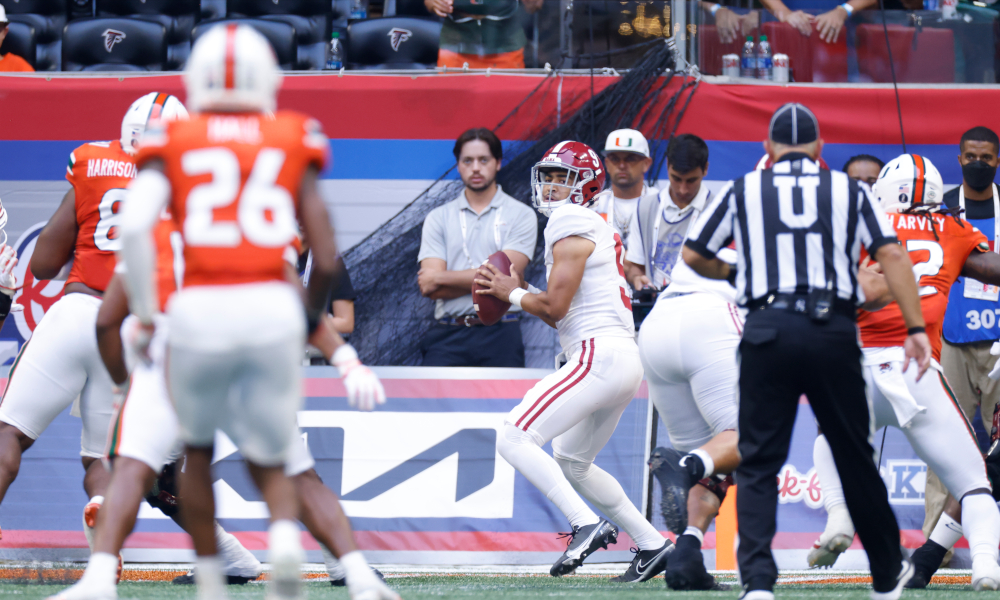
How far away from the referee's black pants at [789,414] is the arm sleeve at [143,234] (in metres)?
1.90

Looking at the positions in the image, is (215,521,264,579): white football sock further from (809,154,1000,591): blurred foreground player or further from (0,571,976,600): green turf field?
(809,154,1000,591): blurred foreground player

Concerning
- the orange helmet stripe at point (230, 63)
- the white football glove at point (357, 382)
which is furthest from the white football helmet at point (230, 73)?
the white football glove at point (357, 382)

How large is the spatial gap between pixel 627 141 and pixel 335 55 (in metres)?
2.42

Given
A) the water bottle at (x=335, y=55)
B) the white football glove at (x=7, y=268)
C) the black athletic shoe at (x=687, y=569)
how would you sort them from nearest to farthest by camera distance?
the black athletic shoe at (x=687, y=569) < the white football glove at (x=7, y=268) < the water bottle at (x=335, y=55)

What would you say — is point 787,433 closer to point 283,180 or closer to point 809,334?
point 809,334

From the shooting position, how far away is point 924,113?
7445 millimetres

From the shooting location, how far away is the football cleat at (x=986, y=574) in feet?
15.9

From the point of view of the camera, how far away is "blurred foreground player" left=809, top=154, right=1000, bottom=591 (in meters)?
4.80

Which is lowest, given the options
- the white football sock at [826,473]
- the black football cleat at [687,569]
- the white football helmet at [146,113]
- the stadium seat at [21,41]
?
the black football cleat at [687,569]

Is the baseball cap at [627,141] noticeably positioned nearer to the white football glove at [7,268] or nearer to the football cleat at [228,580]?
the football cleat at [228,580]

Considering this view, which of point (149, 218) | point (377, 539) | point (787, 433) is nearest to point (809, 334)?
point (787, 433)

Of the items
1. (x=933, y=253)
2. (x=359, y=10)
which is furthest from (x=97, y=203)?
(x=359, y=10)

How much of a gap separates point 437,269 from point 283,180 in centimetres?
415

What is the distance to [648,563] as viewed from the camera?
5293 mm
